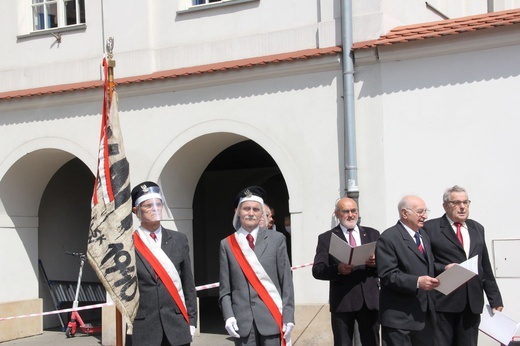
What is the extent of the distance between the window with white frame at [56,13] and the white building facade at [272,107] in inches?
1.0

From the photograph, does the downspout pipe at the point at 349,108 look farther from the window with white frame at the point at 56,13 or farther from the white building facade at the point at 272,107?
the window with white frame at the point at 56,13

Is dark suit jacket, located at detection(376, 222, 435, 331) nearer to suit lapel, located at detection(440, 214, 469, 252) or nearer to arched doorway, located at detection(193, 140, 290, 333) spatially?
suit lapel, located at detection(440, 214, 469, 252)

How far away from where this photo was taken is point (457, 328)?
7.85 meters

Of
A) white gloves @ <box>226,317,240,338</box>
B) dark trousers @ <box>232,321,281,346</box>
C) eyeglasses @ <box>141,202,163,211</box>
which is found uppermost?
eyeglasses @ <box>141,202,163,211</box>

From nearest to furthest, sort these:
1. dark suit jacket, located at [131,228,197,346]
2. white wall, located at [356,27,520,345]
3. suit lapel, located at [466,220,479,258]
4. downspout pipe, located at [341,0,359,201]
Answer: dark suit jacket, located at [131,228,197,346]
suit lapel, located at [466,220,479,258]
white wall, located at [356,27,520,345]
downspout pipe, located at [341,0,359,201]

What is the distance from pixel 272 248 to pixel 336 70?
541 cm

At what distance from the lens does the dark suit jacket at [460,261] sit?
777cm

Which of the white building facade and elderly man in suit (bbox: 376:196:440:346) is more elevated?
→ the white building facade

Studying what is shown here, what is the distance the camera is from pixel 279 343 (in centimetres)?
699

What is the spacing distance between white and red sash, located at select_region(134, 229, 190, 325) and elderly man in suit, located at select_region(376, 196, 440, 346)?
1.64 m

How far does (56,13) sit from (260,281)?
928 cm

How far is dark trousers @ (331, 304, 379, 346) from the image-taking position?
8047 mm

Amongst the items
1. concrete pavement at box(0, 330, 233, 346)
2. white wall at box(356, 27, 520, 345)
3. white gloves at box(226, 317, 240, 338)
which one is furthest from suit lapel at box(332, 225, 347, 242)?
concrete pavement at box(0, 330, 233, 346)

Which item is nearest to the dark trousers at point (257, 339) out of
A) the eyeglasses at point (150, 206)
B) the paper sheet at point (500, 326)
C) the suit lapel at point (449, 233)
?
the eyeglasses at point (150, 206)
